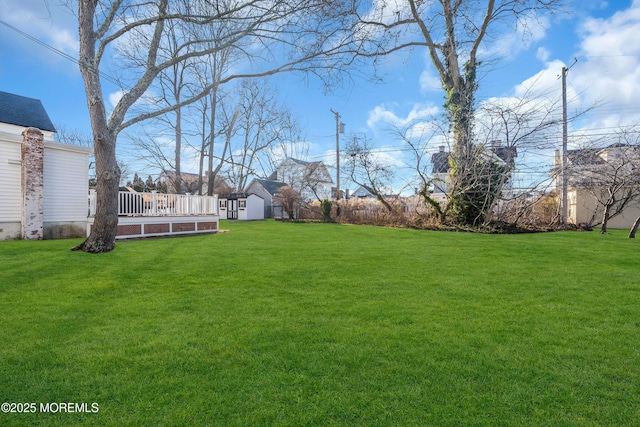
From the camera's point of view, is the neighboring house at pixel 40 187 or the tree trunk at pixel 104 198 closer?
the tree trunk at pixel 104 198

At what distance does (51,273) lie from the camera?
15.2 ft

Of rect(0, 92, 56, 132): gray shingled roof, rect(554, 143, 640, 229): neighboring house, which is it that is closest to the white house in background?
rect(0, 92, 56, 132): gray shingled roof

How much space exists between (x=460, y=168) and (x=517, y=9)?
5.99 m

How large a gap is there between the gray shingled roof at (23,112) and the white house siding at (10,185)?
7891 mm

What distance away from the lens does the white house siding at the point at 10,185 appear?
8.27m

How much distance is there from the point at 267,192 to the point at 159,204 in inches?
798

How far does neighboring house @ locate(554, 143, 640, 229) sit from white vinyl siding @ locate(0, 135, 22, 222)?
16.5m

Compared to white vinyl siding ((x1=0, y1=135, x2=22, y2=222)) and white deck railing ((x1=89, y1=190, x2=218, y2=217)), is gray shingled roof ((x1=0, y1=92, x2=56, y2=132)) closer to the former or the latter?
white vinyl siding ((x1=0, y1=135, x2=22, y2=222))

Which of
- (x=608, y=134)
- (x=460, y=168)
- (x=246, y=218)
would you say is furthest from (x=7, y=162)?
(x=608, y=134)

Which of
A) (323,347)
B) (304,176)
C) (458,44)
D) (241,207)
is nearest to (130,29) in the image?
(323,347)

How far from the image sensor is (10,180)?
838 cm

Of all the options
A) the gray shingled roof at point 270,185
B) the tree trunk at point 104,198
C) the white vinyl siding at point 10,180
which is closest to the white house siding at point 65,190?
the white vinyl siding at point 10,180

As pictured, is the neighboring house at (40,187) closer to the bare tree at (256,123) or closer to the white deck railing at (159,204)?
the white deck railing at (159,204)

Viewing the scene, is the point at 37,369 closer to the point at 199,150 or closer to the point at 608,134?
the point at 608,134
